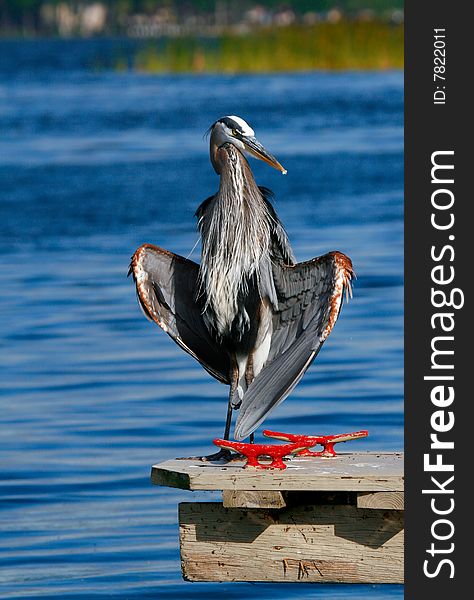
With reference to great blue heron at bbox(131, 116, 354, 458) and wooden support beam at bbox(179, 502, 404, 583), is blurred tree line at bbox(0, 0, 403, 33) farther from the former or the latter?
wooden support beam at bbox(179, 502, 404, 583)

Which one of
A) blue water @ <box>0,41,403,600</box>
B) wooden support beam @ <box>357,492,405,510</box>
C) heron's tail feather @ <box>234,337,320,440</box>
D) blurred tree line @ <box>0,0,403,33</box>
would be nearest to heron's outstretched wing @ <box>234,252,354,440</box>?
heron's tail feather @ <box>234,337,320,440</box>

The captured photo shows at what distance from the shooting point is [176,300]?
22.0 ft

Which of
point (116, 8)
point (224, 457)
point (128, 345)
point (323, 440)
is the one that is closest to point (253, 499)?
point (323, 440)

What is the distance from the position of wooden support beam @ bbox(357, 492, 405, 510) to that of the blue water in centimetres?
176

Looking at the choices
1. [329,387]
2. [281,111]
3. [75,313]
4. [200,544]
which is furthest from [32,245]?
[281,111]

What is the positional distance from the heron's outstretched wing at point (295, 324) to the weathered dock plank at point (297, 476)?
1.62 ft

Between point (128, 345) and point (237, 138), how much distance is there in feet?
19.4

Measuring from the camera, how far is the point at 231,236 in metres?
6.55

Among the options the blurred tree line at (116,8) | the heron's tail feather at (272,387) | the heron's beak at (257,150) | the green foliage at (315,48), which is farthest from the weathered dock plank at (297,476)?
the blurred tree line at (116,8)

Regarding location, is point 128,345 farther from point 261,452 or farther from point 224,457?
point 261,452

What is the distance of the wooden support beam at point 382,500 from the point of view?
5.35 meters

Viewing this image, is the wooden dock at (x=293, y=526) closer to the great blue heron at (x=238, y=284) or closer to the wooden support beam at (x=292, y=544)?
the wooden support beam at (x=292, y=544)

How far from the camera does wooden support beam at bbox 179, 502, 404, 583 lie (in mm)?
5477

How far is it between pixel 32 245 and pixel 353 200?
4.49 metres
